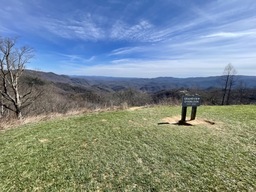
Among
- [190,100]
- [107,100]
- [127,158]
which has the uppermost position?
[190,100]

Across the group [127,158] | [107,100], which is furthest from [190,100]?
[107,100]

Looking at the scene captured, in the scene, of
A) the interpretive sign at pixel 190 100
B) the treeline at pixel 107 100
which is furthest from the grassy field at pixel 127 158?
the treeline at pixel 107 100

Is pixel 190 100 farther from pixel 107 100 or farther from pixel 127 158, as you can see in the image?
pixel 107 100

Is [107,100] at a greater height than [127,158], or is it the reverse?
[127,158]

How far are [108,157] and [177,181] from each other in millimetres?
1524

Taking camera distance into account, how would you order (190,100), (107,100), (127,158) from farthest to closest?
(107,100), (190,100), (127,158)

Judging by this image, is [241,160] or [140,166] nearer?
[140,166]

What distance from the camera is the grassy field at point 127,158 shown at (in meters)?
3.09

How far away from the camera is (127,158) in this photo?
13.0 feet

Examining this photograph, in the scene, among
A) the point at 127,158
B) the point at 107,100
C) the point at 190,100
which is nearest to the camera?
the point at 127,158

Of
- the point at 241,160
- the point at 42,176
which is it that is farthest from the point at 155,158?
the point at 42,176

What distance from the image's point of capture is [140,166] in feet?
11.9

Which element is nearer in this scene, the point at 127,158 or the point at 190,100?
the point at 127,158

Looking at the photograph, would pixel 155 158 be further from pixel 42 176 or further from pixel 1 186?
pixel 1 186
